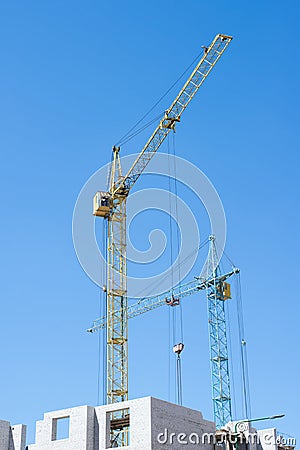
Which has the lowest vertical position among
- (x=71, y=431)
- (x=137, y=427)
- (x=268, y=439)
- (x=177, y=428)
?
(x=137, y=427)

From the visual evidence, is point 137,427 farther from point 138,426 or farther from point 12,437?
point 12,437

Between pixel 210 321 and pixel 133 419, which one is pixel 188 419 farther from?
pixel 210 321

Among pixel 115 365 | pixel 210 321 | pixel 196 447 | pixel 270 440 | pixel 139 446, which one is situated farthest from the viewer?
pixel 210 321

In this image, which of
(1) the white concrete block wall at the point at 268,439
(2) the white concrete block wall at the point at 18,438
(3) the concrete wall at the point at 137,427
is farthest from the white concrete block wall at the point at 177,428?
(2) the white concrete block wall at the point at 18,438

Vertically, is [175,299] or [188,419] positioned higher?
[175,299]

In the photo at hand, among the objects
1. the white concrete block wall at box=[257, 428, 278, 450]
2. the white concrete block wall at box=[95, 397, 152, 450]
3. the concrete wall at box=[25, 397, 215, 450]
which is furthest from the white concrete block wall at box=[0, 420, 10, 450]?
the white concrete block wall at box=[257, 428, 278, 450]

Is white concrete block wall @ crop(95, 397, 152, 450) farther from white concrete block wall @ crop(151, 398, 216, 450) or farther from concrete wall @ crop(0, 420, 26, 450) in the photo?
concrete wall @ crop(0, 420, 26, 450)

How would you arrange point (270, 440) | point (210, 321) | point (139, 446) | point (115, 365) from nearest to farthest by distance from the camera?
1. point (139, 446)
2. point (270, 440)
3. point (115, 365)
4. point (210, 321)

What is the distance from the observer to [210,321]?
316ft

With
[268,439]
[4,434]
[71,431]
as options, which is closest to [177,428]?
[71,431]

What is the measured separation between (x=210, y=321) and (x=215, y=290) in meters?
4.20

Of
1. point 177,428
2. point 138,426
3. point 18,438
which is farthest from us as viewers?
point 18,438

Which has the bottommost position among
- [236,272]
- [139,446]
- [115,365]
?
[139,446]

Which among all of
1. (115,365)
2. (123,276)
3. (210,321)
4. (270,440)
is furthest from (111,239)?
(270,440)
